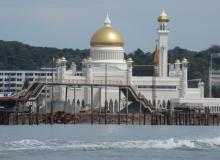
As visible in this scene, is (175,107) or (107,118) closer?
(107,118)

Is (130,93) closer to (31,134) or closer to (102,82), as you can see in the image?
(102,82)

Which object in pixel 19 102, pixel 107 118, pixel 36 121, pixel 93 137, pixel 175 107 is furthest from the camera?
pixel 175 107

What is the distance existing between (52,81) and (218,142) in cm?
9700

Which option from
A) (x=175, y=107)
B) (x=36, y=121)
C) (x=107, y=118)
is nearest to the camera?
(x=36, y=121)

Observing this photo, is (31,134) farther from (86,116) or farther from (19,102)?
(19,102)

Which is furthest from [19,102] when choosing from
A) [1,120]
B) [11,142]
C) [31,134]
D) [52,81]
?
[11,142]

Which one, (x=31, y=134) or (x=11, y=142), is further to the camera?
(x=31, y=134)

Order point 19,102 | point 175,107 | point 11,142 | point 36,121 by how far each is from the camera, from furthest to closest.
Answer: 1. point 175,107
2. point 19,102
3. point 36,121
4. point 11,142

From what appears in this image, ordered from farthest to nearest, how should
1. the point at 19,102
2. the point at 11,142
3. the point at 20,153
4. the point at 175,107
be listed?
the point at 175,107 < the point at 19,102 < the point at 11,142 < the point at 20,153

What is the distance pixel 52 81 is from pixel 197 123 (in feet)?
95.6

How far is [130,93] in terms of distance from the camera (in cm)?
18788

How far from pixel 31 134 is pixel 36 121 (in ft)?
131

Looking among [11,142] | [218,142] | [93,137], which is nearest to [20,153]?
[11,142]

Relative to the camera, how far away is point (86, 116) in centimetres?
16475
